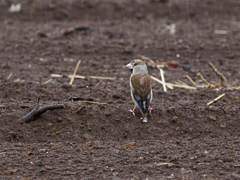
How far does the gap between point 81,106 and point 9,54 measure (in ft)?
15.2

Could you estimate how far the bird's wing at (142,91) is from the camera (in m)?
6.05

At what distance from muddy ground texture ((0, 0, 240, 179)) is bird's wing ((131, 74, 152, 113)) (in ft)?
1.36

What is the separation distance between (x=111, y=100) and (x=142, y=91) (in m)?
1.05

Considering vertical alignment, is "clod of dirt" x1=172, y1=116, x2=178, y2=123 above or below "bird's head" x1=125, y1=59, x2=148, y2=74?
below

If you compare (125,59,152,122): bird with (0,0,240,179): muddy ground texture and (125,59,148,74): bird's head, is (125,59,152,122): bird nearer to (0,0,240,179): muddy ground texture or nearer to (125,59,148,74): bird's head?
(125,59,148,74): bird's head

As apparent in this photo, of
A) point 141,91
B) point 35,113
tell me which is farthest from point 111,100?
point 35,113

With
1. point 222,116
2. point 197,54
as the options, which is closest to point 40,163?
point 222,116

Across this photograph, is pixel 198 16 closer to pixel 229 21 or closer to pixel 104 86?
pixel 229 21

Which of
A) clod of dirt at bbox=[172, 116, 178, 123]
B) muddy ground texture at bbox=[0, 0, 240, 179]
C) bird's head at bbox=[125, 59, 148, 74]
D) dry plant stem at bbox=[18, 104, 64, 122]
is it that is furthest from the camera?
bird's head at bbox=[125, 59, 148, 74]

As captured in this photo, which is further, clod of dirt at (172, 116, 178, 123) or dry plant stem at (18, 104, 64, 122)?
clod of dirt at (172, 116, 178, 123)

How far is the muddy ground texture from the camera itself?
16.5 feet

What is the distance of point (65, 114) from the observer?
6.27 meters

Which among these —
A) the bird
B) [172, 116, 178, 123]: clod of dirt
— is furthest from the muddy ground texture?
the bird

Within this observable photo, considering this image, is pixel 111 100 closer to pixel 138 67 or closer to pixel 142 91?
pixel 138 67
